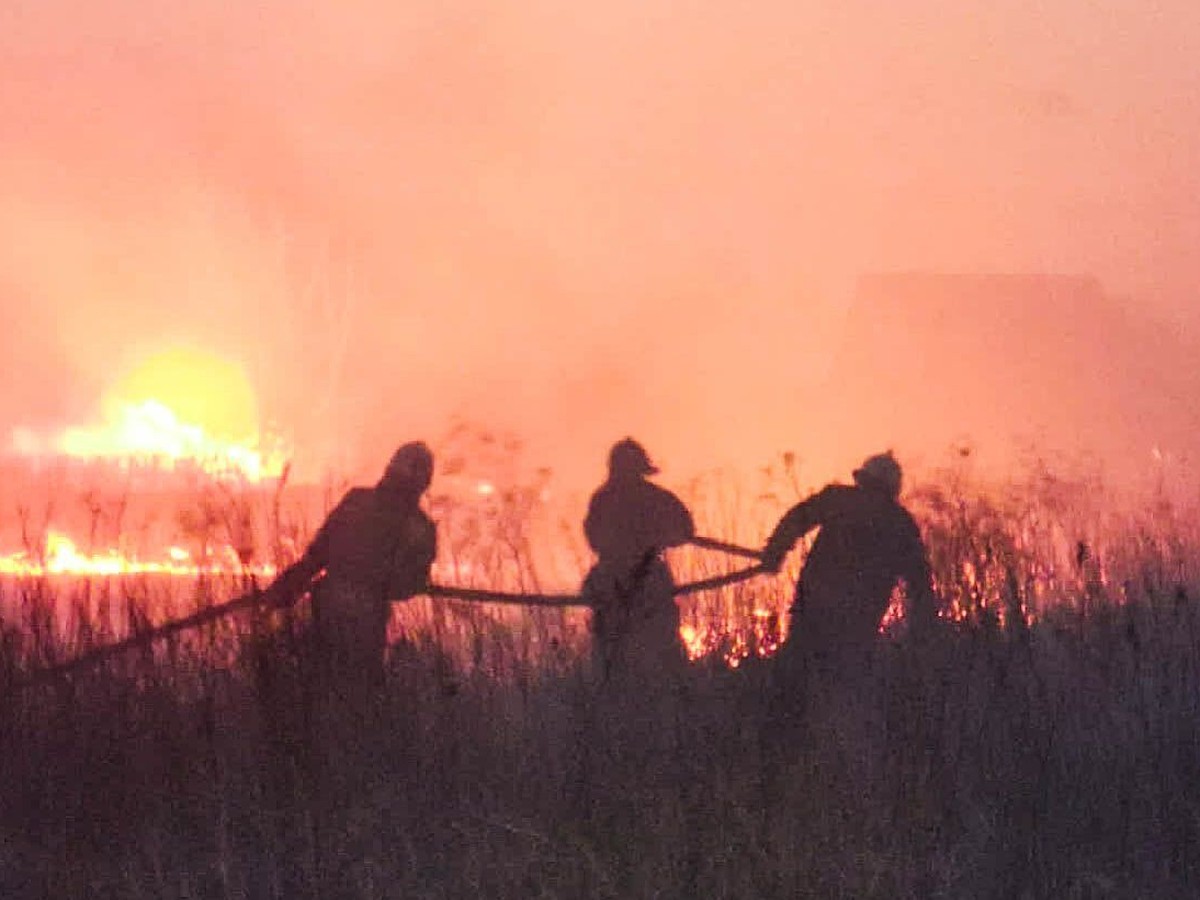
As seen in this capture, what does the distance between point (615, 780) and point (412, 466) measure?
1884 mm

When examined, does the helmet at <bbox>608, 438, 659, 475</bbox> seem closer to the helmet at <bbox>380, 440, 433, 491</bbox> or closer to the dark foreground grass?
the helmet at <bbox>380, 440, 433, 491</bbox>

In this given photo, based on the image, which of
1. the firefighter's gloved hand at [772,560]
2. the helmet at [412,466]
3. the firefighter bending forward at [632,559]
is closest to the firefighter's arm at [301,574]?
the helmet at [412,466]

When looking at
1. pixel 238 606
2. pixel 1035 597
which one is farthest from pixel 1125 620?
pixel 238 606

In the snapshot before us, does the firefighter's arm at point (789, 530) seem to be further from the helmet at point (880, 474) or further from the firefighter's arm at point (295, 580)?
the firefighter's arm at point (295, 580)

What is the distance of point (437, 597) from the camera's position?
5660 millimetres

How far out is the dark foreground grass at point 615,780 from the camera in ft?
13.9

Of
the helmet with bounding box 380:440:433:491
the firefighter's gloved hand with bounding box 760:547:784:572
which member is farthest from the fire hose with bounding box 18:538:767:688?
the helmet with bounding box 380:440:433:491

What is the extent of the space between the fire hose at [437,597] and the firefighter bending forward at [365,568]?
0.35 ft

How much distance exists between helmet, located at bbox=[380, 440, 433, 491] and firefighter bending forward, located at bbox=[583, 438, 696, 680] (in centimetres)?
75

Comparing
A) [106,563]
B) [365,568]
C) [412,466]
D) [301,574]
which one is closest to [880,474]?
[412,466]

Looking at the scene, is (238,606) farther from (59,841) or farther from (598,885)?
(598,885)

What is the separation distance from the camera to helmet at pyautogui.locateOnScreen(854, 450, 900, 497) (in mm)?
6586

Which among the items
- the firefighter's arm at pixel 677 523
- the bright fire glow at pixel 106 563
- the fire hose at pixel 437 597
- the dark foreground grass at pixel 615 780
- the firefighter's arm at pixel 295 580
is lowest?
the dark foreground grass at pixel 615 780

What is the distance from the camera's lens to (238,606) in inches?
205
